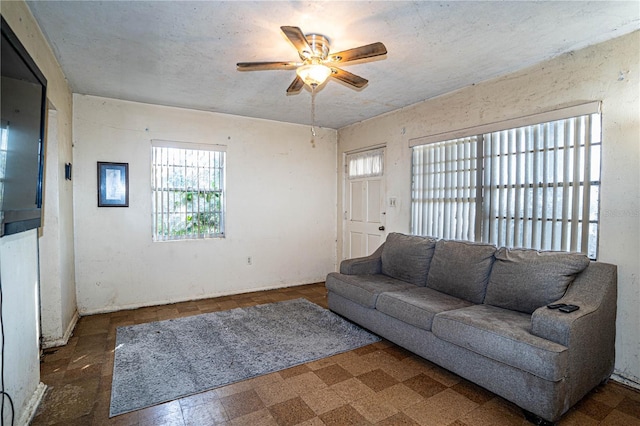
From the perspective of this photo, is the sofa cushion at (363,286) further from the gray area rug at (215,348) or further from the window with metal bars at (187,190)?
the window with metal bars at (187,190)

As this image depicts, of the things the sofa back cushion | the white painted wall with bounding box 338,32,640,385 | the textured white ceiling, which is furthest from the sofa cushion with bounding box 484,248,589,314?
the textured white ceiling

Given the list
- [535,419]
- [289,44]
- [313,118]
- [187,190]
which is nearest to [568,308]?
[535,419]

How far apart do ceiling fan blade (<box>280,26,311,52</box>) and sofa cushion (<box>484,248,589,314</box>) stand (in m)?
2.34

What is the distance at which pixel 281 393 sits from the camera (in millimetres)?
2273

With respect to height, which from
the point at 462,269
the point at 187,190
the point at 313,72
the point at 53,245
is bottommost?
the point at 462,269

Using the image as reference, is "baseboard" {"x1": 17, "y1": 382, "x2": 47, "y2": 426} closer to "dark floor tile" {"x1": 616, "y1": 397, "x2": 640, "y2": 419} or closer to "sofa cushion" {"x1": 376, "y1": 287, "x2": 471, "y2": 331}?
"sofa cushion" {"x1": 376, "y1": 287, "x2": 471, "y2": 331}

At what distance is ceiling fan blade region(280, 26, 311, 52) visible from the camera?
6.26 ft

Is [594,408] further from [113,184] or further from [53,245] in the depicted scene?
[113,184]

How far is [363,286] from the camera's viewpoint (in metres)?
3.34

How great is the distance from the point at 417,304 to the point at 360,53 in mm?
2026

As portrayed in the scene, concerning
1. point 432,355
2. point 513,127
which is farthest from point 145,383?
point 513,127

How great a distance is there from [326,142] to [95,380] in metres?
4.36

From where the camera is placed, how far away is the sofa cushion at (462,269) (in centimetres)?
287

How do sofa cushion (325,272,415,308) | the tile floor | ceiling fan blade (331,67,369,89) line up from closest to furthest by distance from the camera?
the tile floor < ceiling fan blade (331,67,369,89) < sofa cushion (325,272,415,308)
